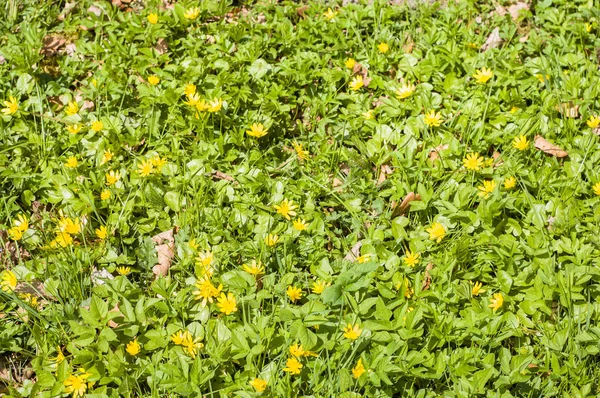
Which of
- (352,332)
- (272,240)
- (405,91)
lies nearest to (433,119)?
(405,91)

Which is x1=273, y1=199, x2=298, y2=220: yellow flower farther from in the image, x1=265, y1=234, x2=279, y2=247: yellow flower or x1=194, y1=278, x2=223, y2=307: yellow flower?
x1=194, y1=278, x2=223, y2=307: yellow flower

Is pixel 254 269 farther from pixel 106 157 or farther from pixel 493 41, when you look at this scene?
pixel 493 41

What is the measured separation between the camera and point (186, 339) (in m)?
2.75

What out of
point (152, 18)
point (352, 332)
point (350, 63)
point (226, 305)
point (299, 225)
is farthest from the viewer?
point (152, 18)

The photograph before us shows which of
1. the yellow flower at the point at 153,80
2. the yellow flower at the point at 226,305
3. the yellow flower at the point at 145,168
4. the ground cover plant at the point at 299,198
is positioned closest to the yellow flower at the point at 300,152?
the ground cover plant at the point at 299,198

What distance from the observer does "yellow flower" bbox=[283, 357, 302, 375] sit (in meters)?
2.57

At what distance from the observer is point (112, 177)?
3.34m

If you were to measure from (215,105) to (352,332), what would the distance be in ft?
4.83

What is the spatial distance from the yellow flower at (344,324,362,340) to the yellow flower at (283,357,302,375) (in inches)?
8.7

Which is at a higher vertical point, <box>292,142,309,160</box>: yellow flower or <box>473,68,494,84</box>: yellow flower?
<box>473,68,494,84</box>: yellow flower

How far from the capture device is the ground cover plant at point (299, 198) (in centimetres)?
269

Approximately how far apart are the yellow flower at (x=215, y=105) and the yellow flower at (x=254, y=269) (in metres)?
0.95

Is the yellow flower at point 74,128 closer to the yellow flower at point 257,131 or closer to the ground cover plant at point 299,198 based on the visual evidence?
the ground cover plant at point 299,198

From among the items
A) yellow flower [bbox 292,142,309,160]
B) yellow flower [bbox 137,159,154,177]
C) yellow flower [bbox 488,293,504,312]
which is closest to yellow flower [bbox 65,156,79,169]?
yellow flower [bbox 137,159,154,177]
